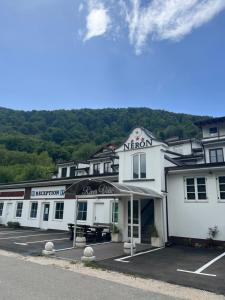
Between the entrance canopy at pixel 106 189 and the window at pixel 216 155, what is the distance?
18.0 meters

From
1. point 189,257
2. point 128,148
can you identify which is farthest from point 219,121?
point 189,257

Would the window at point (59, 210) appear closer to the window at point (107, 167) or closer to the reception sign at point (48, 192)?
the reception sign at point (48, 192)

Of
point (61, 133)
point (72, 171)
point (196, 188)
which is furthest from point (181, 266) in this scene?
point (61, 133)

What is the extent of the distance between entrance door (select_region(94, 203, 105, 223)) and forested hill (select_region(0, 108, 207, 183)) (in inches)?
1441

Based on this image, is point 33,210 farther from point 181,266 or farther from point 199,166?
point 181,266

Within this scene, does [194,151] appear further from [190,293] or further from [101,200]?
[190,293]

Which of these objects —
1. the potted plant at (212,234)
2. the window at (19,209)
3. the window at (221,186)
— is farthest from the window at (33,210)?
the window at (221,186)

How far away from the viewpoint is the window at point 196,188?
1341 centimetres

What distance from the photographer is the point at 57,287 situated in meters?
6.05

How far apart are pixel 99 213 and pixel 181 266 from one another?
9.95 meters

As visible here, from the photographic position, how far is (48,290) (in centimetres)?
579

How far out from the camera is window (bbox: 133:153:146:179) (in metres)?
14.6

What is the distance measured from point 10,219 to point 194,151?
25.8 m

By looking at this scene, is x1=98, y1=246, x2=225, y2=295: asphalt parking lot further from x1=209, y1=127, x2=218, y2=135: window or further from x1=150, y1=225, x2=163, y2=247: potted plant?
x1=209, y1=127, x2=218, y2=135: window
